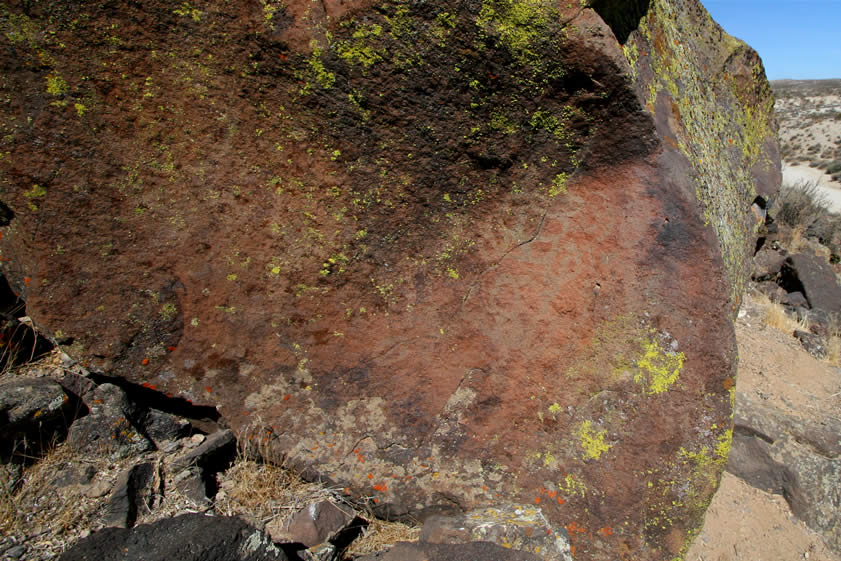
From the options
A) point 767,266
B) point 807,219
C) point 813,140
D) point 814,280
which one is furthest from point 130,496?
point 813,140

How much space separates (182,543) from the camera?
5.47 ft

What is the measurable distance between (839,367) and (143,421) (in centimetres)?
547

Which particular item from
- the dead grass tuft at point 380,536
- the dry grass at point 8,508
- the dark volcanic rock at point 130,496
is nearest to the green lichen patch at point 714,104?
the dead grass tuft at point 380,536

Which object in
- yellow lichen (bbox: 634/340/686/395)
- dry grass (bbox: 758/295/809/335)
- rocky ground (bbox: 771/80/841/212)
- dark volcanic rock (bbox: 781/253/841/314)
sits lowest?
yellow lichen (bbox: 634/340/686/395)

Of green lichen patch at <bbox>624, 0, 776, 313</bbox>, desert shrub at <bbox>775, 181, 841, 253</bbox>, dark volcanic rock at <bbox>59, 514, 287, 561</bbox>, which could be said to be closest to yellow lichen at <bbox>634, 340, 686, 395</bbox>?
green lichen patch at <bbox>624, 0, 776, 313</bbox>

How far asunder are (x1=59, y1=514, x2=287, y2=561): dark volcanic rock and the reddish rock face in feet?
1.83

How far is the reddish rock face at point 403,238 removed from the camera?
75.7 inches

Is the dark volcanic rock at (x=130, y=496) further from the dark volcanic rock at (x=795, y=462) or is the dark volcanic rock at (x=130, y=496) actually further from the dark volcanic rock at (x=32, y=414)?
the dark volcanic rock at (x=795, y=462)

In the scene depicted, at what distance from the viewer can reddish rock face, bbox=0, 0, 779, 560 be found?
1.92m

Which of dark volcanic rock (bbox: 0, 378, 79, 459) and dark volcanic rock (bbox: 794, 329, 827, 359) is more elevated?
dark volcanic rock (bbox: 794, 329, 827, 359)

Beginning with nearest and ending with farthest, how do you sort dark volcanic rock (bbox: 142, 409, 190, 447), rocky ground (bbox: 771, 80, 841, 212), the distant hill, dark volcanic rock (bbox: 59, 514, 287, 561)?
dark volcanic rock (bbox: 59, 514, 287, 561), dark volcanic rock (bbox: 142, 409, 190, 447), rocky ground (bbox: 771, 80, 841, 212), the distant hill

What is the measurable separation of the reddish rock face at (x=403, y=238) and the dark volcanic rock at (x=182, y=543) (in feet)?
1.83

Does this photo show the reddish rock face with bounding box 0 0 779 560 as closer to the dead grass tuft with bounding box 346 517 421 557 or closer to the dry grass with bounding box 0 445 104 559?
the dead grass tuft with bounding box 346 517 421 557

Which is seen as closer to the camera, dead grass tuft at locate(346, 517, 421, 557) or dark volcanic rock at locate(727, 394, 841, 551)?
dead grass tuft at locate(346, 517, 421, 557)
